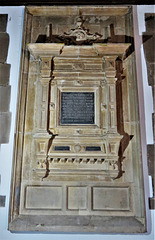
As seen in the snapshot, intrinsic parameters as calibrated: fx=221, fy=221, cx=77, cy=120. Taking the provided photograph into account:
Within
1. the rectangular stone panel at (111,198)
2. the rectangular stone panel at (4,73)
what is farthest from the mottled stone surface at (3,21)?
the rectangular stone panel at (111,198)

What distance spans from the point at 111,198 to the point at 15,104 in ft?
7.94

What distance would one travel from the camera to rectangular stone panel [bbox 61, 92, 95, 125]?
4055 millimetres

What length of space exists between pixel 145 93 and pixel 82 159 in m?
1.72

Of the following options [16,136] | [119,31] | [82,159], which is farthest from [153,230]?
[119,31]

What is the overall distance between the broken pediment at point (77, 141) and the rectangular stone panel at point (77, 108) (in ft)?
0.06

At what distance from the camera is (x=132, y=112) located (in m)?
4.12

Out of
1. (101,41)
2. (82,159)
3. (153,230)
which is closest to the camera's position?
(153,230)

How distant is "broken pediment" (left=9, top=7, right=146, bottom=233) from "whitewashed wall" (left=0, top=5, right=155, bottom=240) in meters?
0.11

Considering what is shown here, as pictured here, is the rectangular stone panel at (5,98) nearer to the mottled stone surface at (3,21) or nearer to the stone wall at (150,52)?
the mottled stone surface at (3,21)

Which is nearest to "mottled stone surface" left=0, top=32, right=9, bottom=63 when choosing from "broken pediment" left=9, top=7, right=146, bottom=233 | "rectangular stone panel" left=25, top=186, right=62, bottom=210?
"broken pediment" left=9, top=7, right=146, bottom=233

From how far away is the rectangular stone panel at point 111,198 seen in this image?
3709mm

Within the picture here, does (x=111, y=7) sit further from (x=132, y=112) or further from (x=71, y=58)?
(x=132, y=112)

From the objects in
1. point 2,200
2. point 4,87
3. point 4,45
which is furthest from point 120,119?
point 4,45

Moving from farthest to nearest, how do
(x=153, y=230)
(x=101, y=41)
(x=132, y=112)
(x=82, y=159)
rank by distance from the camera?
(x=101, y=41) < (x=132, y=112) < (x=82, y=159) < (x=153, y=230)
